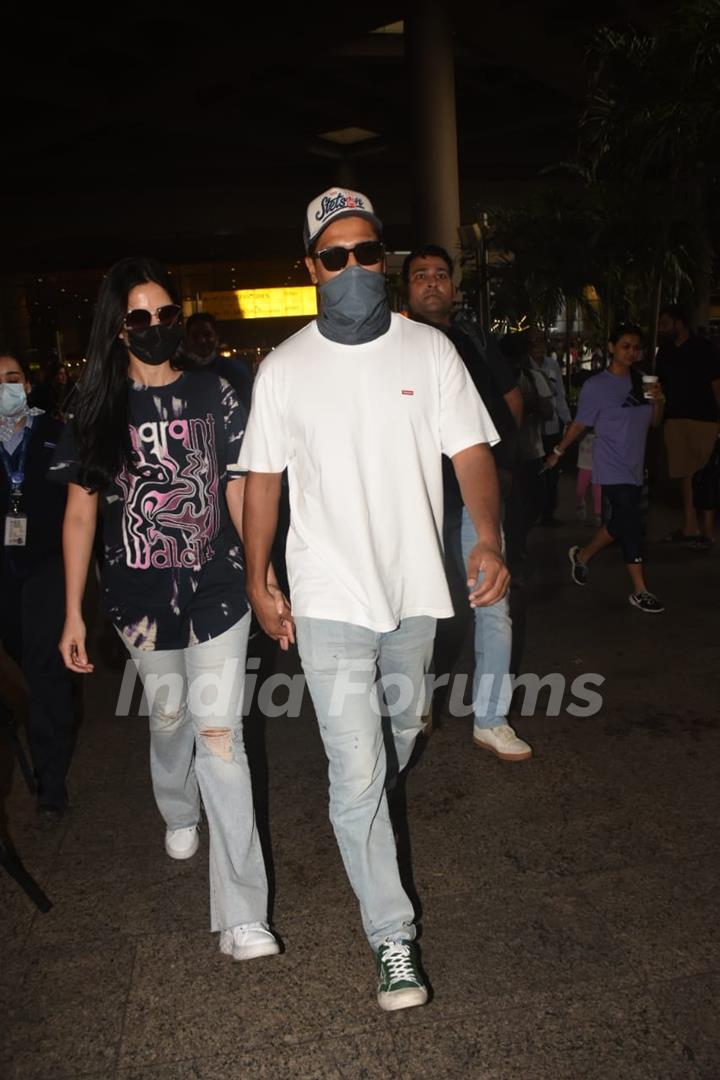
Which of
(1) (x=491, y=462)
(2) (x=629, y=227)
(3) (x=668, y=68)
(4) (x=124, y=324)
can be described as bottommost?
(1) (x=491, y=462)

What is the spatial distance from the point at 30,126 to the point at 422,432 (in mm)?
33356

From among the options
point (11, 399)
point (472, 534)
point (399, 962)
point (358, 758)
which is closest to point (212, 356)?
point (11, 399)

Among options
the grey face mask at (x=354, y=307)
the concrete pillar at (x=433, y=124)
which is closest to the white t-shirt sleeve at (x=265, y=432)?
the grey face mask at (x=354, y=307)

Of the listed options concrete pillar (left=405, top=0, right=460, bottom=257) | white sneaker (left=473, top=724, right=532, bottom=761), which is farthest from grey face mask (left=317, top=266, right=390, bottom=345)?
concrete pillar (left=405, top=0, right=460, bottom=257)

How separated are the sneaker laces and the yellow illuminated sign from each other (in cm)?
4839

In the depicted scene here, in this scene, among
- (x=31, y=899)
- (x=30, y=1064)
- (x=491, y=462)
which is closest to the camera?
(x=30, y=1064)

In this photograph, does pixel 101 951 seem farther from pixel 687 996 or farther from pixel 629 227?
pixel 629 227

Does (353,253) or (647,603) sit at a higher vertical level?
(353,253)

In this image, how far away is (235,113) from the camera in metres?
32.9

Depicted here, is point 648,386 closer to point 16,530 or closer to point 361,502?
point 16,530

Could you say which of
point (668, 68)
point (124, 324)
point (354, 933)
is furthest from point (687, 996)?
point (668, 68)

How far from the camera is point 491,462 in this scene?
2812mm

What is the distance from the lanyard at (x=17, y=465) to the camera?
4.03 metres

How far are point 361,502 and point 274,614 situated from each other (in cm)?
42
